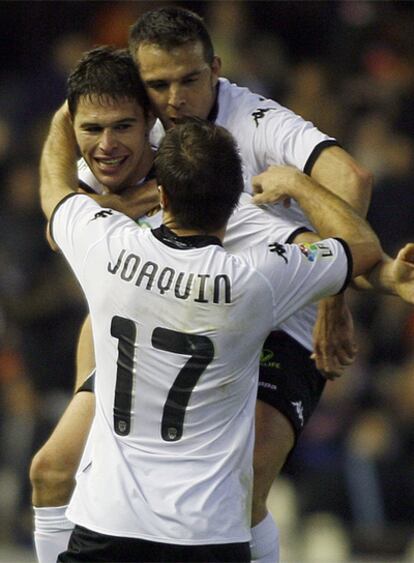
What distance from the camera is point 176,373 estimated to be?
15.2 ft

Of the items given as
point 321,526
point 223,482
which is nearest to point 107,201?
point 223,482

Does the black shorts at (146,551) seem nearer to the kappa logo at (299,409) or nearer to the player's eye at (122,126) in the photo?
the kappa logo at (299,409)

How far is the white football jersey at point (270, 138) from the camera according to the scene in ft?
17.9

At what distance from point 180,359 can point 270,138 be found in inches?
47.6

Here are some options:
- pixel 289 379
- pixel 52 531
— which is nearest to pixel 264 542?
pixel 289 379

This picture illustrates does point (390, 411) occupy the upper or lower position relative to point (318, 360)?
lower

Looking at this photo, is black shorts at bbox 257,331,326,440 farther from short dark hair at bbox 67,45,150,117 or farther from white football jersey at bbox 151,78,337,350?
short dark hair at bbox 67,45,150,117

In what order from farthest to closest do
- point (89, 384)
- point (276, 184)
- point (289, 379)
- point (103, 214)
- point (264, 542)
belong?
point (289, 379)
point (89, 384)
point (264, 542)
point (276, 184)
point (103, 214)

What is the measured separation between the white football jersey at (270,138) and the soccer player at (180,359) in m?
0.80

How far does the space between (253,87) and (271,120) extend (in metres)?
5.23

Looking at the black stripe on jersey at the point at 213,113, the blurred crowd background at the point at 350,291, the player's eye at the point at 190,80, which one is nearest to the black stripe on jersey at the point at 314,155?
the black stripe on jersey at the point at 213,113

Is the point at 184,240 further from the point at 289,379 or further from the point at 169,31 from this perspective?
the point at 169,31

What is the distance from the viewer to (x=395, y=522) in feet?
32.1

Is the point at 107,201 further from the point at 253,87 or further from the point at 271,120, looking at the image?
the point at 253,87
